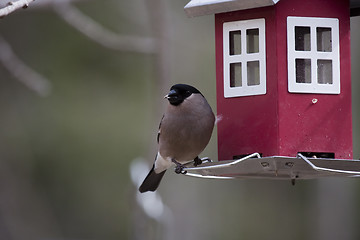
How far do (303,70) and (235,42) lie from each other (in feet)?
1.36

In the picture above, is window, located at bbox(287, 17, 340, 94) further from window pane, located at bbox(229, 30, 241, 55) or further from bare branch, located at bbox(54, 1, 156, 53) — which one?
bare branch, located at bbox(54, 1, 156, 53)

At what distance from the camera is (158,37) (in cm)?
568

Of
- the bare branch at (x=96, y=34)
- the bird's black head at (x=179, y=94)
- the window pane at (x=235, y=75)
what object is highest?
the bare branch at (x=96, y=34)

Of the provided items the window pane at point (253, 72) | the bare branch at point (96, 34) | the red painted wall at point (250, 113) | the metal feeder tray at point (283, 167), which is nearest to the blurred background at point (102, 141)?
the bare branch at point (96, 34)

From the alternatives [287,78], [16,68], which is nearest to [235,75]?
[287,78]

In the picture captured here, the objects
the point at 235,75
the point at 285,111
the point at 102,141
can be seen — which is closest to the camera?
the point at 285,111

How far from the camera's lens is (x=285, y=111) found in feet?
14.6

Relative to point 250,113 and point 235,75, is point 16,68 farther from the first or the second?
point 250,113

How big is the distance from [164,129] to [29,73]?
4.96 feet

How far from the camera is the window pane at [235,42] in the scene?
15.4ft

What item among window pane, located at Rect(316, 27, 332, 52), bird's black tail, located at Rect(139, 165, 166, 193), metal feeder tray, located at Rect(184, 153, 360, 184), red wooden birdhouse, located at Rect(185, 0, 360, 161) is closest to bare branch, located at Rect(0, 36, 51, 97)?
bird's black tail, located at Rect(139, 165, 166, 193)

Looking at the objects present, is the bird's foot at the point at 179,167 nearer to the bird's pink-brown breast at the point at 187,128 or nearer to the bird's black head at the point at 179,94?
the bird's pink-brown breast at the point at 187,128

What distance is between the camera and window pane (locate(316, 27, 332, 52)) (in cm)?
459

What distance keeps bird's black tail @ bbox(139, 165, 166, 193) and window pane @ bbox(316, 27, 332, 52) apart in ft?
5.24
